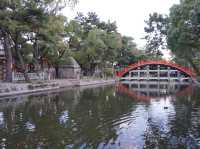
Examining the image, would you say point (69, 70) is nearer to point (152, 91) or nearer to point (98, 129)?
point (152, 91)

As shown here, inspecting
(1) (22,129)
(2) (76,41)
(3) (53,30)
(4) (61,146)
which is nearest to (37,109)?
(1) (22,129)

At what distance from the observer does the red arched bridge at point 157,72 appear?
73812mm

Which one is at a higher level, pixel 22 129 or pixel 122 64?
pixel 122 64

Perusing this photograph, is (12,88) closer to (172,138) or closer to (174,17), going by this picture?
Answer: (174,17)

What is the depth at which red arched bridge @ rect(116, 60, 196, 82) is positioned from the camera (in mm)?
73812

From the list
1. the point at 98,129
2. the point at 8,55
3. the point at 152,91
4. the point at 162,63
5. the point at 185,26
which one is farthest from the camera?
the point at 162,63

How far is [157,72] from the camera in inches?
3369

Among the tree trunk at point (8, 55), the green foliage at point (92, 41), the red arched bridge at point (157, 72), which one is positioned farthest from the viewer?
the red arched bridge at point (157, 72)

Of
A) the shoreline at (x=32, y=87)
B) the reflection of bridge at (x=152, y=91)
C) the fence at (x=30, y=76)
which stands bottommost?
the reflection of bridge at (x=152, y=91)

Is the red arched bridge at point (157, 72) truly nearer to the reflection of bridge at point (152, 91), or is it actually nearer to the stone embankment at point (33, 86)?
the reflection of bridge at point (152, 91)

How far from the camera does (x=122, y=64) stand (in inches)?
3499

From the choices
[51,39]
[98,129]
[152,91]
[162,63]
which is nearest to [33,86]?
[51,39]

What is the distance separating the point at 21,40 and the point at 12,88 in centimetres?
1048

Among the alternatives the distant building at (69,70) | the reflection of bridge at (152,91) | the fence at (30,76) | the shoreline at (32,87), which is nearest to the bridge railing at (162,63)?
the distant building at (69,70)
